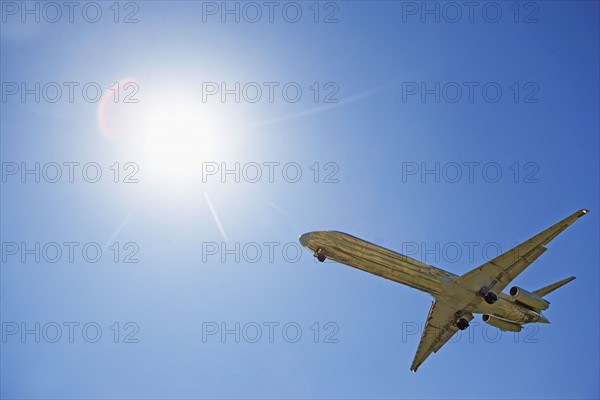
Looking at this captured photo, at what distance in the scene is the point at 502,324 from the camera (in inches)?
1902

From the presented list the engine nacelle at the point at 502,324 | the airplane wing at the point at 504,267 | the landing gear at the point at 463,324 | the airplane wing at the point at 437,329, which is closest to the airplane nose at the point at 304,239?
the airplane wing at the point at 504,267

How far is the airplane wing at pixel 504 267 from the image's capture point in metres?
43.5

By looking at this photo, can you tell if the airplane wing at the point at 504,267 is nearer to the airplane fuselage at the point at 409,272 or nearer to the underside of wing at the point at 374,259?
the airplane fuselage at the point at 409,272

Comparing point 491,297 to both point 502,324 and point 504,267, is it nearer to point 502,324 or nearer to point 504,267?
point 504,267

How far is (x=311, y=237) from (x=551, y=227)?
18.1 meters

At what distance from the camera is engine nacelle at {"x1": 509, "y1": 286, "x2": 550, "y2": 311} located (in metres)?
45.8

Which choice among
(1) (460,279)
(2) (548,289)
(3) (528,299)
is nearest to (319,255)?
(1) (460,279)

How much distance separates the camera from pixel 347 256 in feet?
135

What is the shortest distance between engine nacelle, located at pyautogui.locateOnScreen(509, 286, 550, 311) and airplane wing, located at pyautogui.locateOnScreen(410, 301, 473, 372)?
431 cm

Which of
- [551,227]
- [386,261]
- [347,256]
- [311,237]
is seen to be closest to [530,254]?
[551,227]

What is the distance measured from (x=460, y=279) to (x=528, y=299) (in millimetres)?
6197

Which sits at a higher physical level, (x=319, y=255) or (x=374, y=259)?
(x=319, y=255)

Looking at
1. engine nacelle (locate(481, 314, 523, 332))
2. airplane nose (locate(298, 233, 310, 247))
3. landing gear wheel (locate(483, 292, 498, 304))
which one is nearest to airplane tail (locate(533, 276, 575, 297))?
engine nacelle (locate(481, 314, 523, 332))

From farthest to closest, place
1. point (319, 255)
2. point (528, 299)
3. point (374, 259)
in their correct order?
point (528, 299), point (374, 259), point (319, 255)
